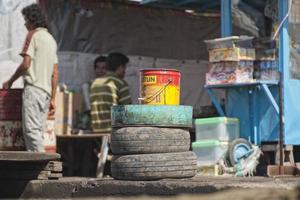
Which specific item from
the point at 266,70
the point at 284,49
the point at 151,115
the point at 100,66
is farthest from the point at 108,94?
the point at 151,115

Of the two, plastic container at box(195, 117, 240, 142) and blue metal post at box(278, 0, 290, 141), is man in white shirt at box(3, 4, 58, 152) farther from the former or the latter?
blue metal post at box(278, 0, 290, 141)

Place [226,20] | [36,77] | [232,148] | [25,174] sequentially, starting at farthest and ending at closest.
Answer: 1. [226,20]
2. [232,148]
3. [36,77]
4. [25,174]

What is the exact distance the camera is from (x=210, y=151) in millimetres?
8797

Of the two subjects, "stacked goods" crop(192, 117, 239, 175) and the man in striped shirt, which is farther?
the man in striped shirt

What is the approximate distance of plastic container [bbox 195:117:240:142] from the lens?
348 inches

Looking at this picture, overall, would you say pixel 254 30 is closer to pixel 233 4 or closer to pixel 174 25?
pixel 233 4

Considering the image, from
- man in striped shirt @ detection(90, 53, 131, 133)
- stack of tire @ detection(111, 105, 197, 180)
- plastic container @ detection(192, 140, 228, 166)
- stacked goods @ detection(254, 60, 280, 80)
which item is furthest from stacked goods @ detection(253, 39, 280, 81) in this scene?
stack of tire @ detection(111, 105, 197, 180)

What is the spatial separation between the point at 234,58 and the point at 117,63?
192 cm

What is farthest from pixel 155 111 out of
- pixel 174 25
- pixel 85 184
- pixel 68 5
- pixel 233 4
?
pixel 174 25

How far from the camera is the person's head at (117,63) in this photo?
9.83 m

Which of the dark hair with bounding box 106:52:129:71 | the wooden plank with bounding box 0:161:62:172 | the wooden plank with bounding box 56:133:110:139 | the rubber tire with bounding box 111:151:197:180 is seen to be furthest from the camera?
the dark hair with bounding box 106:52:129:71

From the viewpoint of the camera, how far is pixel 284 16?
8703mm

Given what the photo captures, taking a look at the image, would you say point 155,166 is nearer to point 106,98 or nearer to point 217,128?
point 217,128

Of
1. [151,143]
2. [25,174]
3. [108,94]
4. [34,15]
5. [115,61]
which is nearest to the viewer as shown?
[151,143]
